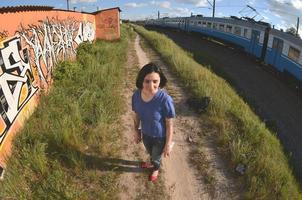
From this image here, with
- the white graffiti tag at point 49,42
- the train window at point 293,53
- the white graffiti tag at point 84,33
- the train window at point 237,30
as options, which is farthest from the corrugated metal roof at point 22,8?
the train window at point 237,30

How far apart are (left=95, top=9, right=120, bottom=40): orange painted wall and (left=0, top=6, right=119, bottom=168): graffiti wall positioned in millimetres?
10626

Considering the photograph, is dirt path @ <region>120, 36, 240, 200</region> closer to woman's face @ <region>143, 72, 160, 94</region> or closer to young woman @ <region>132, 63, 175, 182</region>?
young woman @ <region>132, 63, 175, 182</region>

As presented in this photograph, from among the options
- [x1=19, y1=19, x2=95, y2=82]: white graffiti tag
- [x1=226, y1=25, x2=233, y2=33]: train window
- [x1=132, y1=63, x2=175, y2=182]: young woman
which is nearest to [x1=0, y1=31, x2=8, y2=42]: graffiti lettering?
[x1=19, y1=19, x2=95, y2=82]: white graffiti tag

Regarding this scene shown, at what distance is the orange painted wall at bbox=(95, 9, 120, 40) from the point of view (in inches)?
838

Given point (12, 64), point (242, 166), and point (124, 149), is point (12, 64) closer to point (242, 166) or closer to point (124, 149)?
point (124, 149)

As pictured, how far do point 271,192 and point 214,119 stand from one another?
2.80 m

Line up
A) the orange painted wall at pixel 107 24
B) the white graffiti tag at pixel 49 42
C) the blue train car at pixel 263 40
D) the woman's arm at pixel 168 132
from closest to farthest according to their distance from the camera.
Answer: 1. the woman's arm at pixel 168 132
2. the white graffiti tag at pixel 49 42
3. the blue train car at pixel 263 40
4. the orange painted wall at pixel 107 24

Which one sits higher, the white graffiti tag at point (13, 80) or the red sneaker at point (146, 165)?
the white graffiti tag at point (13, 80)

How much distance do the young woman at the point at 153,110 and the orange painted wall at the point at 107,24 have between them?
58.7ft

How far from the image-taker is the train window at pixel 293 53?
12.4 m

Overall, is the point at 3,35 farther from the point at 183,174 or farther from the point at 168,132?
the point at 183,174

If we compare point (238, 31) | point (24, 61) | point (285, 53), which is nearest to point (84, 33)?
point (24, 61)

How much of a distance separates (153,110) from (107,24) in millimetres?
18736

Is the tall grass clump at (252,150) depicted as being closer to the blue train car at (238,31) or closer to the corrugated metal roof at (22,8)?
the corrugated metal roof at (22,8)
